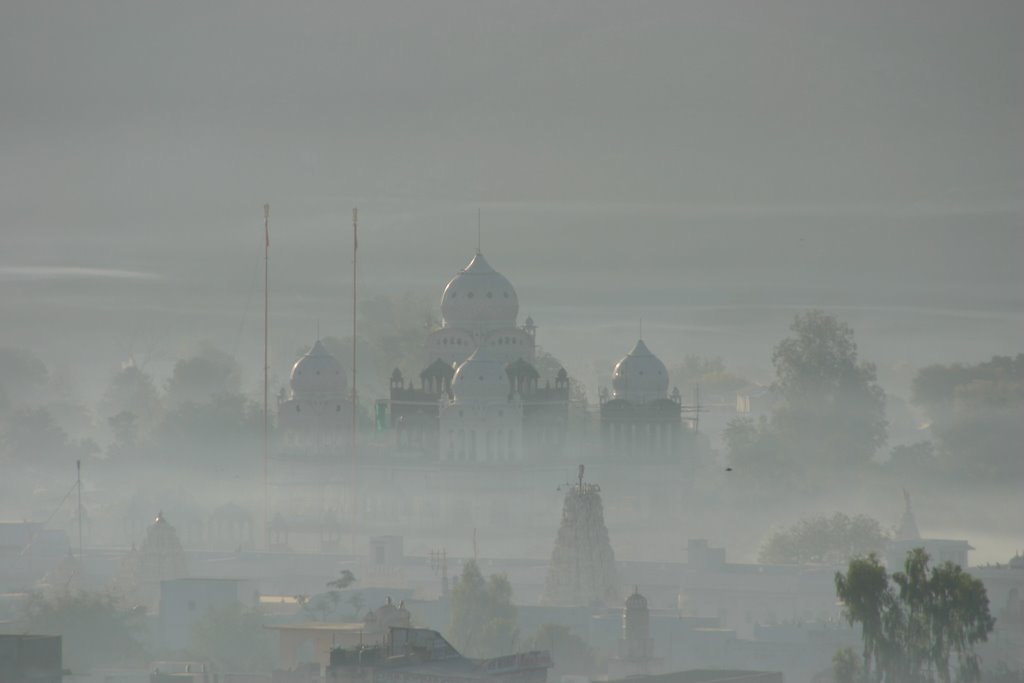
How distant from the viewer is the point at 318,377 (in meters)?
131

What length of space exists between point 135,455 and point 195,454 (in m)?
5.01

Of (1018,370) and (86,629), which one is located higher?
(1018,370)

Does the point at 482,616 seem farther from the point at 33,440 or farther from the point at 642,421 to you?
the point at 33,440

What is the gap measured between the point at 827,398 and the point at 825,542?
25.0 metres

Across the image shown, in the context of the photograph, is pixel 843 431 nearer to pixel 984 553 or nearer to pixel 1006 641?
pixel 984 553

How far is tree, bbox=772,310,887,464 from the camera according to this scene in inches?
5443

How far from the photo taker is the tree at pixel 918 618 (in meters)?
75.4

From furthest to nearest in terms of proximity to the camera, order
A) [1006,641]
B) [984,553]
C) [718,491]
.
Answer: [718,491]
[984,553]
[1006,641]

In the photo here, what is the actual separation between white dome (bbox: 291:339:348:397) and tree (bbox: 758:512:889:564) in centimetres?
1950

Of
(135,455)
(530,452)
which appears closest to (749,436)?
(530,452)

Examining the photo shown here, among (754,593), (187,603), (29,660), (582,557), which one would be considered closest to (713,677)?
(29,660)

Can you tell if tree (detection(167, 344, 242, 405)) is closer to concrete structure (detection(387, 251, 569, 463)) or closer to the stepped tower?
concrete structure (detection(387, 251, 569, 463))

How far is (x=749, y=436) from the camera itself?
13912 cm

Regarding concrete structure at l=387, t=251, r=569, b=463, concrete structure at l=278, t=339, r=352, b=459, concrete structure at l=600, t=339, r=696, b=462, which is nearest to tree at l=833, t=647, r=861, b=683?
concrete structure at l=387, t=251, r=569, b=463
